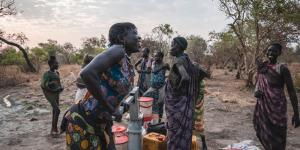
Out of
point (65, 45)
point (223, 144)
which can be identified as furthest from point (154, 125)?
point (65, 45)

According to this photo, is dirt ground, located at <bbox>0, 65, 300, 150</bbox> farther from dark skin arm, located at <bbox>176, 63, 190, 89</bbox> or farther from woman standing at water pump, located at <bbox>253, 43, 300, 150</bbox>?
dark skin arm, located at <bbox>176, 63, 190, 89</bbox>

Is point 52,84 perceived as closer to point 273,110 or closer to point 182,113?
point 182,113

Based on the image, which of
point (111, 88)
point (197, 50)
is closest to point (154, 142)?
point (111, 88)

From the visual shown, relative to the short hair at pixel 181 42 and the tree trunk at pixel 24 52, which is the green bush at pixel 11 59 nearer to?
the tree trunk at pixel 24 52

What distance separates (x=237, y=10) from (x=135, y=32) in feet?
41.7

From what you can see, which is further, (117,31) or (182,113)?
(182,113)

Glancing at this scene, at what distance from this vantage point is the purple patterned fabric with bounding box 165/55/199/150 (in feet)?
13.4

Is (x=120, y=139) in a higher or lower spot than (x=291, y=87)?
lower

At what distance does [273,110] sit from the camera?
4324 millimetres

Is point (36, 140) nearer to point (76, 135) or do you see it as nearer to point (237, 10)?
point (76, 135)

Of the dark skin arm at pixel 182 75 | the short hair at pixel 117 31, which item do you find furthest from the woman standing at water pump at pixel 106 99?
the dark skin arm at pixel 182 75

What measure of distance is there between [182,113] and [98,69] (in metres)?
2.24

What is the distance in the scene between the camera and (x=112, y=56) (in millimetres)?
2133

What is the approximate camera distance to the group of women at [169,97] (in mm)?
2221
